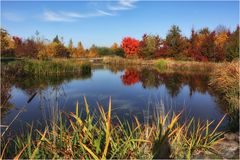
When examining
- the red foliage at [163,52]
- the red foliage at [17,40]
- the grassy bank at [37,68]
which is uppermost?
the red foliage at [17,40]

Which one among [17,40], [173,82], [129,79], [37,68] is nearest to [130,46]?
[17,40]

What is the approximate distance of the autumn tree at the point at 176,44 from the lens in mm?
30294

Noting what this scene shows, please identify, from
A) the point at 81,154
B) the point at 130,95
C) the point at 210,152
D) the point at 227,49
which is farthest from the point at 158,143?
the point at 227,49

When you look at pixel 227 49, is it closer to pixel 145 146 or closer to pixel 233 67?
pixel 233 67

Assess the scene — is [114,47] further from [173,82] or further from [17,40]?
[173,82]

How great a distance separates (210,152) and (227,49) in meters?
23.0

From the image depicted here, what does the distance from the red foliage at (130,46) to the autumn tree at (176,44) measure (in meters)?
10.1

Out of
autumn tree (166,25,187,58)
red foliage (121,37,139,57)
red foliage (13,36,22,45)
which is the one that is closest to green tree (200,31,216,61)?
autumn tree (166,25,187,58)

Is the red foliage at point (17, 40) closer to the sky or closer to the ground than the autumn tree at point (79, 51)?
closer to the sky

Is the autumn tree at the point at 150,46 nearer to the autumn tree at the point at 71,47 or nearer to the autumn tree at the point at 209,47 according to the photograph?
the autumn tree at the point at 209,47

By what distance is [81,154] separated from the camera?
2861 mm

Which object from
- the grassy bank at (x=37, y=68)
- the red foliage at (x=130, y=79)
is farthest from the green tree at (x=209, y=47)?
the grassy bank at (x=37, y=68)

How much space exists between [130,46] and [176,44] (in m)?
12.5

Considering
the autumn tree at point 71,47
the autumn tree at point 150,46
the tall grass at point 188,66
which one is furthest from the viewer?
the autumn tree at point 71,47
